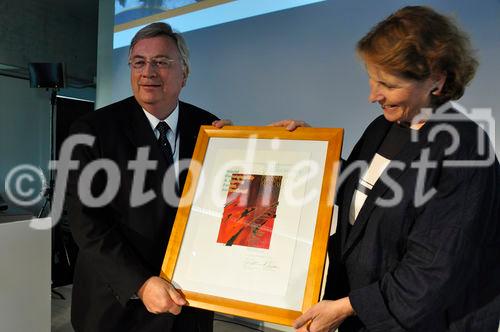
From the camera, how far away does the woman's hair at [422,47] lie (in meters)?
1.01

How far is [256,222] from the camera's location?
1.23 metres

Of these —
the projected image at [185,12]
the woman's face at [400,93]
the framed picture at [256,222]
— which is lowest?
the framed picture at [256,222]

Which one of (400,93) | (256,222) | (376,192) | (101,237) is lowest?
(101,237)

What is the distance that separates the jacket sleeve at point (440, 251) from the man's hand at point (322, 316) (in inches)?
1.4

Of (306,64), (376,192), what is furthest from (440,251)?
(306,64)

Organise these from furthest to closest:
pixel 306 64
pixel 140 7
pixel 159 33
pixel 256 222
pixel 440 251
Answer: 1. pixel 140 7
2. pixel 306 64
3. pixel 159 33
4. pixel 256 222
5. pixel 440 251

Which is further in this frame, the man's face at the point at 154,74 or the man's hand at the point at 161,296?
the man's face at the point at 154,74

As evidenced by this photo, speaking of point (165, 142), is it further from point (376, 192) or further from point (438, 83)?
point (438, 83)

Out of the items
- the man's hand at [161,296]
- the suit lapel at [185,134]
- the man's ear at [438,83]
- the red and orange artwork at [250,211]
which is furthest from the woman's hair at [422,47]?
the man's hand at [161,296]

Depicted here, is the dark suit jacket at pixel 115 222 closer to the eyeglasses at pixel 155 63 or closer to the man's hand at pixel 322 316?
the eyeglasses at pixel 155 63

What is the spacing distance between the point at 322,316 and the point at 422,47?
27.6 inches

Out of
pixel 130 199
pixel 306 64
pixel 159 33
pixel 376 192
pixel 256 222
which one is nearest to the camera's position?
pixel 376 192

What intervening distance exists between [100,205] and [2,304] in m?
1.25

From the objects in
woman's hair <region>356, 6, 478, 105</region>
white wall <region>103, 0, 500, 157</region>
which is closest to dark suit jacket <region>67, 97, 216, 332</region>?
woman's hair <region>356, 6, 478, 105</region>
